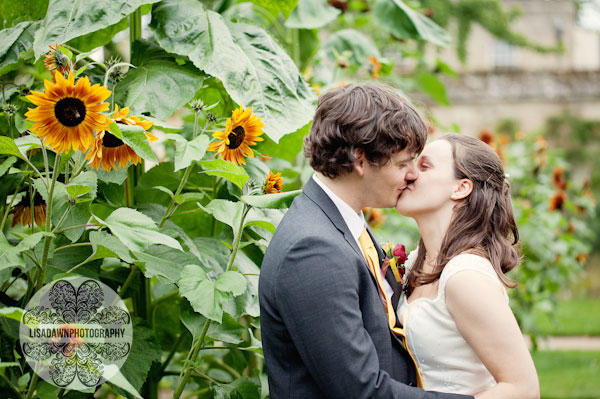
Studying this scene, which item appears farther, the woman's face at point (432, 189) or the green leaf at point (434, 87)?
the green leaf at point (434, 87)

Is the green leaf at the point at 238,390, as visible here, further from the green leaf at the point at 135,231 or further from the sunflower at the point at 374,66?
the sunflower at the point at 374,66

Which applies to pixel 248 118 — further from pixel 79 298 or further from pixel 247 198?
pixel 79 298

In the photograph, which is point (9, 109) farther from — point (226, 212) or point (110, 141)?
point (226, 212)

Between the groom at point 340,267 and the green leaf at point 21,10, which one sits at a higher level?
the green leaf at point 21,10

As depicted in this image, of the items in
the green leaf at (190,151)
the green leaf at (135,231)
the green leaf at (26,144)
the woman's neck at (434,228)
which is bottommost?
the woman's neck at (434,228)

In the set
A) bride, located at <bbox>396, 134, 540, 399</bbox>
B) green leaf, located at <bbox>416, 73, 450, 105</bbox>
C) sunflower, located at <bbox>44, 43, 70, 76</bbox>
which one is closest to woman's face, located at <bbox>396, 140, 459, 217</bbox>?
bride, located at <bbox>396, 134, 540, 399</bbox>

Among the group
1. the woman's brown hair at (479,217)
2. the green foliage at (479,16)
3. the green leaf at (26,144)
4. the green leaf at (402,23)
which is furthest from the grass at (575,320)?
the green leaf at (26,144)

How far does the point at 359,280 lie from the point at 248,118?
1.72 ft

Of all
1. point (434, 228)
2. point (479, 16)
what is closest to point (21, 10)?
point (434, 228)

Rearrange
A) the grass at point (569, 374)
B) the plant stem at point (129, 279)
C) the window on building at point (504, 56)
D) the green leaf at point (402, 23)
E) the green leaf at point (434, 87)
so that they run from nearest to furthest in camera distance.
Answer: the plant stem at point (129, 279) < the green leaf at point (402, 23) < the green leaf at point (434, 87) < the grass at point (569, 374) < the window on building at point (504, 56)

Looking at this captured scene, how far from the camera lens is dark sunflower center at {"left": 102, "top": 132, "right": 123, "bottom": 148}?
165 cm

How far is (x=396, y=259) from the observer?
2020mm

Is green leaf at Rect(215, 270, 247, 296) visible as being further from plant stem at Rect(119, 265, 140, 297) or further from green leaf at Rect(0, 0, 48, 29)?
green leaf at Rect(0, 0, 48, 29)
